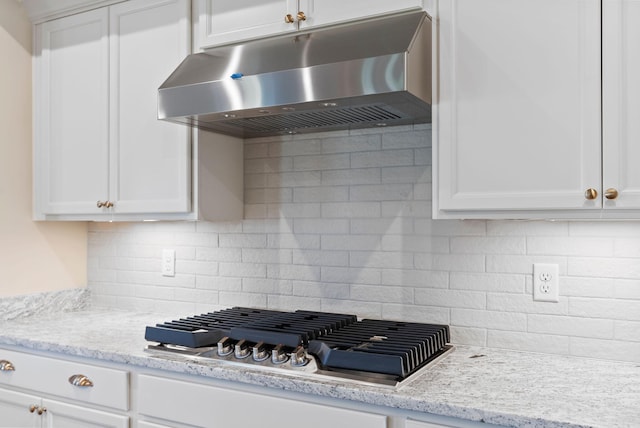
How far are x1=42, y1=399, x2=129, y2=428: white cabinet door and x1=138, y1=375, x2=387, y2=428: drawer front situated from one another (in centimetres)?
12

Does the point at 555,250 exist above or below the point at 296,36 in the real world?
below

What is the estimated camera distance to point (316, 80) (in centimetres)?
179

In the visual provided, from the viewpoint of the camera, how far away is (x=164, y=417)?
1.92m

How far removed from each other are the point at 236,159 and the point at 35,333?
1064 mm

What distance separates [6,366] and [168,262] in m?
0.79

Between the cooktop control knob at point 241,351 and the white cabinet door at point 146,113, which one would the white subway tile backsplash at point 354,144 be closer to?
the white cabinet door at point 146,113

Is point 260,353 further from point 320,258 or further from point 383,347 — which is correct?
point 320,258

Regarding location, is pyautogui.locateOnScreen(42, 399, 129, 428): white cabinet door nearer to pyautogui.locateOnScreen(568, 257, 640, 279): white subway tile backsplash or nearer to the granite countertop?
the granite countertop

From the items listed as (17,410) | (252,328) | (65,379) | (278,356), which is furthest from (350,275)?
(17,410)

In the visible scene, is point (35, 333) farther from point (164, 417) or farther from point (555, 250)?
point (555, 250)

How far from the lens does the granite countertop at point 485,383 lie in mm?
1411

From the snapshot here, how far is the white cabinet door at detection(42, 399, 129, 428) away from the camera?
2025mm

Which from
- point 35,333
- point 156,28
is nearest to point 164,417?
point 35,333

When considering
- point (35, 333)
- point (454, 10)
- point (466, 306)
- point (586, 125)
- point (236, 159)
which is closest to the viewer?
point (586, 125)
